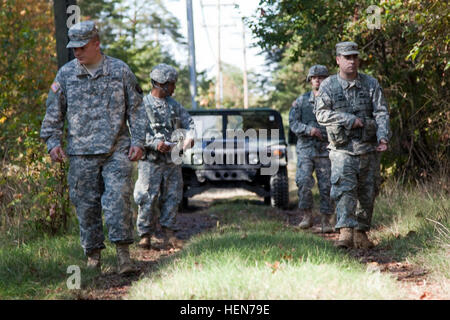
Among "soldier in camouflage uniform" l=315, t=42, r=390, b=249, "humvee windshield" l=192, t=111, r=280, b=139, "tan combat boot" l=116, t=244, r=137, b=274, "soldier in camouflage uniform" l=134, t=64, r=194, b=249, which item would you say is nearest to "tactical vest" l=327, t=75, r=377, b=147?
"soldier in camouflage uniform" l=315, t=42, r=390, b=249

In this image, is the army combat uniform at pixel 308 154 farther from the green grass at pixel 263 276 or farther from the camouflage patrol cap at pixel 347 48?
the green grass at pixel 263 276

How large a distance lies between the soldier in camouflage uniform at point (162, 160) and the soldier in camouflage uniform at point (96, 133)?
1.50 meters

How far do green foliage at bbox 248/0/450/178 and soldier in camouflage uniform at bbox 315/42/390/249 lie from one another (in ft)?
8.30

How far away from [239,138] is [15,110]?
3768 mm

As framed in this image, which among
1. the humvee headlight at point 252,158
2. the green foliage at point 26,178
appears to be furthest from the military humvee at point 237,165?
the green foliage at point 26,178

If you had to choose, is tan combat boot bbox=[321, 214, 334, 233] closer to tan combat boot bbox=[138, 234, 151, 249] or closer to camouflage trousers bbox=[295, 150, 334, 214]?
camouflage trousers bbox=[295, 150, 334, 214]

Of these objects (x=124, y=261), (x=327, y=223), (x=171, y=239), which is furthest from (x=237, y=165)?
(x=124, y=261)

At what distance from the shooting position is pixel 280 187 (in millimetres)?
10805

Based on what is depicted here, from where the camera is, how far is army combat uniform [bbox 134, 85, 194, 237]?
7.26 m

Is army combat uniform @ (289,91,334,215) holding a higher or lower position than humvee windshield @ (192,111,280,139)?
lower

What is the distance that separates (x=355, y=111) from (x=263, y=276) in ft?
9.62

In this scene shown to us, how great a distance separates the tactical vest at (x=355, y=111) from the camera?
6680mm

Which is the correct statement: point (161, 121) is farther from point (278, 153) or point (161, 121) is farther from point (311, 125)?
point (278, 153)

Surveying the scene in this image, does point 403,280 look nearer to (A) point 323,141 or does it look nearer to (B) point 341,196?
(B) point 341,196
